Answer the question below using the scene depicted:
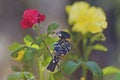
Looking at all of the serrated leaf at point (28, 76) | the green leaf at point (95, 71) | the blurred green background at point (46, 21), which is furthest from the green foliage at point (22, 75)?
the blurred green background at point (46, 21)

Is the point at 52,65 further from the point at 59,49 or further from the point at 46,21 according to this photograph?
the point at 46,21

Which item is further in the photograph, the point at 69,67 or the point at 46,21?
the point at 46,21

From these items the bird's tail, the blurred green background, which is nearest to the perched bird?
the bird's tail

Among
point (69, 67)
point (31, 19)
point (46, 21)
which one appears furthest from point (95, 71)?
point (46, 21)

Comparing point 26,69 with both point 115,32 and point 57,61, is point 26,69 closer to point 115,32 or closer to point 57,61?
point 57,61

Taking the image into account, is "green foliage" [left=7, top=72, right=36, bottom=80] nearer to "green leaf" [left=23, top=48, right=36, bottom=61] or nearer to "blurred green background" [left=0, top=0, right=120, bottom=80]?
"green leaf" [left=23, top=48, right=36, bottom=61]

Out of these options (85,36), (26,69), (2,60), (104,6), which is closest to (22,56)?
(26,69)

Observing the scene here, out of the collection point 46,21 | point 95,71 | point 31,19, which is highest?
point 46,21

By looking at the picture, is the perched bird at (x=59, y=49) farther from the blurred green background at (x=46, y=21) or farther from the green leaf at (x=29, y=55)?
the blurred green background at (x=46, y=21)
